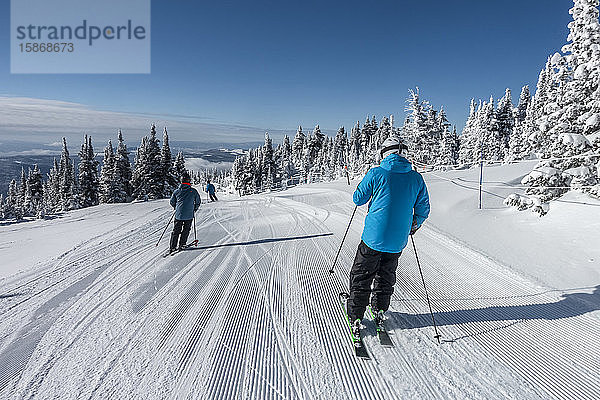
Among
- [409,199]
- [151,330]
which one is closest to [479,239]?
[409,199]

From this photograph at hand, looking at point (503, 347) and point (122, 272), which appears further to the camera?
point (122, 272)

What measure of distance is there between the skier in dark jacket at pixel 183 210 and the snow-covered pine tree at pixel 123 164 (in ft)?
143

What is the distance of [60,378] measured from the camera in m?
2.67

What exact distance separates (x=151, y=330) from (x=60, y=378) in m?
0.92

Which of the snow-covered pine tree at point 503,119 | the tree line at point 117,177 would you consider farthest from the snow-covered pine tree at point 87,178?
the snow-covered pine tree at point 503,119

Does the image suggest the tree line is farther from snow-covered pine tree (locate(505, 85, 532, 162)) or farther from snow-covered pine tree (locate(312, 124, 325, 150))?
snow-covered pine tree (locate(505, 85, 532, 162))

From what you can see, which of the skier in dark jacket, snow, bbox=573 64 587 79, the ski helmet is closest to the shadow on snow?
the ski helmet

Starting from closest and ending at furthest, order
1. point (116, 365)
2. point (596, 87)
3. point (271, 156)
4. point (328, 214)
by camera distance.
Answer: point (116, 365)
point (596, 87)
point (328, 214)
point (271, 156)

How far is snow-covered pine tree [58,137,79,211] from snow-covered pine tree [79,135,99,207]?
4.17 feet

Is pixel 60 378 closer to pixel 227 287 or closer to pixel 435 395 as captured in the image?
pixel 227 287

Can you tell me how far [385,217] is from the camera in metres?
3.10

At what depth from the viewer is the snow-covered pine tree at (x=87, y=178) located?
4625 centimetres

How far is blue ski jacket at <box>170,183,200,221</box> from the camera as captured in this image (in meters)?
7.18

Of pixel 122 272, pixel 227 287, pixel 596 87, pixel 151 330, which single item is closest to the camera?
pixel 151 330
